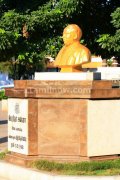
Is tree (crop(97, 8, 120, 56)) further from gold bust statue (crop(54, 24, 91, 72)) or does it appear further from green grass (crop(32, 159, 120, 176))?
green grass (crop(32, 159, 120, 176))

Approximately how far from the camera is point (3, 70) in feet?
166

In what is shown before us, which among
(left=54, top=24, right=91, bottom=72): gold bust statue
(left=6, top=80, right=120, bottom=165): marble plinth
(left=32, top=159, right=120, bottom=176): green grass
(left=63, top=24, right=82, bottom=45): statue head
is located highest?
(left=63, top=24, right=82, bottom=45): statue head

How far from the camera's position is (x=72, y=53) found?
980 centimetres

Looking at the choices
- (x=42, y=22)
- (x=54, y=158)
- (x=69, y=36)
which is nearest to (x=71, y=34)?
(x=69, y=36)

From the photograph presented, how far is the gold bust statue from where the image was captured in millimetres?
9695

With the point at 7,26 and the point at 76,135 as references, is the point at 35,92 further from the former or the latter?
the point at 7,26

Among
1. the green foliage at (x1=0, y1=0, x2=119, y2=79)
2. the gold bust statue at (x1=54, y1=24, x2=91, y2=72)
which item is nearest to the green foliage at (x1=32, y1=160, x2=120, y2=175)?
the gold bust statue at (x1=54, y1=24, x2=91, y2=72)

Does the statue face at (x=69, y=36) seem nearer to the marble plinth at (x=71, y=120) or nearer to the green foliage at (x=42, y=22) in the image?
the green foliage at (x=42, y=22)

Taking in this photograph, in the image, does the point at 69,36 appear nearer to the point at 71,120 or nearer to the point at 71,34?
the point at 71,34

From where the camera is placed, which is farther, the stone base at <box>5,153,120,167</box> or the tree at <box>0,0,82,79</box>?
the tree at <box>0,0,82,79</box>

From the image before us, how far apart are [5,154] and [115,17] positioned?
3540 mm

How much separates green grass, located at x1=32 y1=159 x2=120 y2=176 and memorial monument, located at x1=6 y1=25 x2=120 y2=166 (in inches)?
12.8

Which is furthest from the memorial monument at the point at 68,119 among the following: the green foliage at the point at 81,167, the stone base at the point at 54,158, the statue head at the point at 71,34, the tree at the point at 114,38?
the tree at the point at 114,38

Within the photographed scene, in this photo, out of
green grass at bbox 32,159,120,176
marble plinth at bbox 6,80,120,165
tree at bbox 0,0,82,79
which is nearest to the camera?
green grass at bbox 32,159,120,176
